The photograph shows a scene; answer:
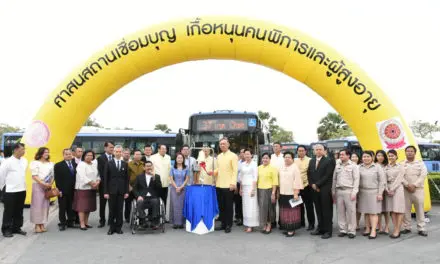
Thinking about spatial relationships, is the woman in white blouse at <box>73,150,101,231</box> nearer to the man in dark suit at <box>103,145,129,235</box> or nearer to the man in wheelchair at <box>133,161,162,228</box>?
the man in dark suit at <box>103,145,129,235</box>

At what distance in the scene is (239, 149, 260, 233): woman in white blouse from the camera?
23.0 ft

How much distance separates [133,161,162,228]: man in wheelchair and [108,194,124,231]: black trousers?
1.04 feet

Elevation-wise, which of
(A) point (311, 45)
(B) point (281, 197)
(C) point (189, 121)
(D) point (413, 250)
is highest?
(A) point (311, 45)

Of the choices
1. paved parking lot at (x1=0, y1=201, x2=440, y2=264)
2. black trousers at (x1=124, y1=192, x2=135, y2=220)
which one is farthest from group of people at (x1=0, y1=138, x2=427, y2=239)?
paved parking lot at (x1=0, y1=201, x2=440, y2=264)

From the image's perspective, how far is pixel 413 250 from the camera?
5.62m

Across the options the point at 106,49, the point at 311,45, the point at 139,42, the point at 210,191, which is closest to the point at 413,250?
the point at 210,191

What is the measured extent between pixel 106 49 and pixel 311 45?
4792 mm

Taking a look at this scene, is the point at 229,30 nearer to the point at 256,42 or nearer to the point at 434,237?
the point at 256,42

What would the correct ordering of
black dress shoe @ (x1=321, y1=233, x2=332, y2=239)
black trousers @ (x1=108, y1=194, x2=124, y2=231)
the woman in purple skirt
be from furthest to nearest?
the woman in purple skirt
black trousers @ (x1=108, y1=194, x2=124, y2=231)
black dress shoe @ (x1=321, y1=233, x2=332, y2=239)

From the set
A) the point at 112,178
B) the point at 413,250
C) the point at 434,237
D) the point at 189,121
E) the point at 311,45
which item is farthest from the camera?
the point at 189,121

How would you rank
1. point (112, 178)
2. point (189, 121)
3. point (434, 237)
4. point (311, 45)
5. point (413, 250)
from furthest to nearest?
point (189, 121), point (311, 45), point (112, 178), point (434, 237), point (413, 250)

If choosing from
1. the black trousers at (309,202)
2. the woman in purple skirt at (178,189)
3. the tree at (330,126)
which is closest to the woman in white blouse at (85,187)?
the woman in purple skirt at (178,189)

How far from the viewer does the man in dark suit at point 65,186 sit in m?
7.25

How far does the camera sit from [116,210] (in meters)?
6.95
